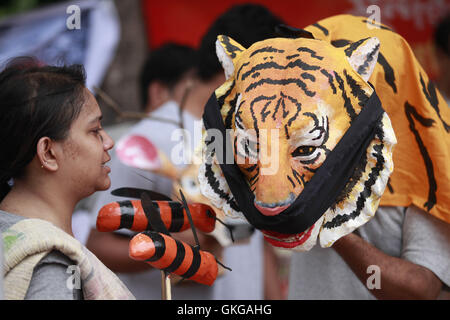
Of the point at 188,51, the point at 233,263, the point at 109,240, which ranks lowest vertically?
the point at 233,263

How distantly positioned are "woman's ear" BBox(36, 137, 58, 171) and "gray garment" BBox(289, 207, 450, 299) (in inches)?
31.8

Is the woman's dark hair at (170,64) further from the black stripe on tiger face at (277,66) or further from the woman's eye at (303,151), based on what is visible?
the woman's eye at (303,151)

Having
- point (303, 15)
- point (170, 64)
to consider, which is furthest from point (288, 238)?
point (303, 15)

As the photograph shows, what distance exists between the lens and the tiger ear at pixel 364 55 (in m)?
1.17

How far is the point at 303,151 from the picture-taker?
1.09 meters

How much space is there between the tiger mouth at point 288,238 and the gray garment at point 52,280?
0.40 metres

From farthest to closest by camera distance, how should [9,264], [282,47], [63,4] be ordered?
1. [63,4]
2. [282,47]
3. [9,264]

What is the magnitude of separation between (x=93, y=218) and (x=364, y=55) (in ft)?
3.48

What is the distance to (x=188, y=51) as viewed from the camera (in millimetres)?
2492

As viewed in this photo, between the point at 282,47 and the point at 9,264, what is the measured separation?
696mm

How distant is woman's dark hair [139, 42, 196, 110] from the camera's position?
95.5 inches

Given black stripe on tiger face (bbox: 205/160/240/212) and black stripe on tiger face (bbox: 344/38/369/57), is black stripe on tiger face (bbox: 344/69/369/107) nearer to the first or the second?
black stripe on tiger face (bbox: 344/38/369/57)

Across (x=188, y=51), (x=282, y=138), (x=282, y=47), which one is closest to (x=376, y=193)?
(x=282, y=138)

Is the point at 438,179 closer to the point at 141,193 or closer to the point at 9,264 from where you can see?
the point at 141,193
